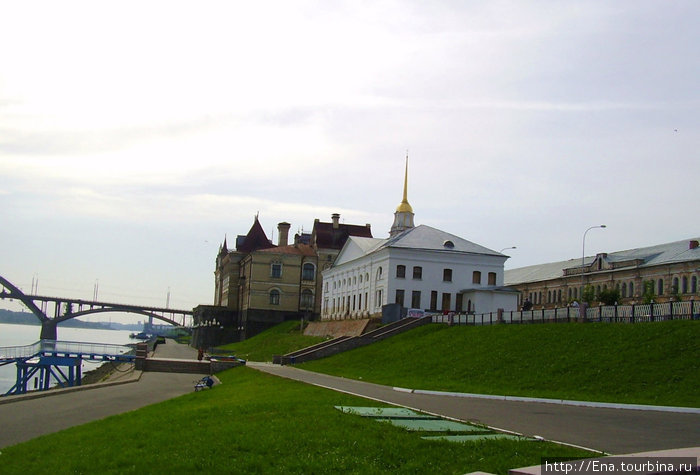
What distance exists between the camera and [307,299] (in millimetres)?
94812

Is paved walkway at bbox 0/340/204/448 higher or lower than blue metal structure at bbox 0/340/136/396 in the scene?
higher

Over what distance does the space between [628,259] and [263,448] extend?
72502mm

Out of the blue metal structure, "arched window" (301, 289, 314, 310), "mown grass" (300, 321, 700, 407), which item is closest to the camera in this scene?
"mown grass" (300, 321, 700, 407)

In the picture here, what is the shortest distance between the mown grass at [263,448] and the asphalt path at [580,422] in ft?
6.13

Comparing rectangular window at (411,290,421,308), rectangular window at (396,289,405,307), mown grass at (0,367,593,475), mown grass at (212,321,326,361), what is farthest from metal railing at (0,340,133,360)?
mown grass at (0,367,593,475)

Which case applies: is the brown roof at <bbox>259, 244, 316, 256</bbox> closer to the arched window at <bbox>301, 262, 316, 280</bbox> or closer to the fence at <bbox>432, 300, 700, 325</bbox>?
the arched window at <bbox>301, 262, 316, 280</bbox>

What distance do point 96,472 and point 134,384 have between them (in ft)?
90.9

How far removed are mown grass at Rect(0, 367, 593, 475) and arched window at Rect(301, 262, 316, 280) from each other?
Result: 74963 mm

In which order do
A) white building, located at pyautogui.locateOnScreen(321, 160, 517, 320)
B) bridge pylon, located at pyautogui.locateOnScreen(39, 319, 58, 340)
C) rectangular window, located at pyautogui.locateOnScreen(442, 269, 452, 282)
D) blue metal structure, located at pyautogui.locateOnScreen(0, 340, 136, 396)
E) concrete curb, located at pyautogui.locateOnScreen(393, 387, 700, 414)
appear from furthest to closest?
bridge pylon, located at pyautogui.locateOnScreen(39, 319, 58, 340) < blue metal structure, located at pyautogui.locateOnScreen(0, 340, 136, 396) < rectangular window, located at pyautogui.locateOnScreen(442, 269, 452, 282) < white building, located at pyautogui.locateOnScreen(321, 160, 517, 320) < concrete curb, located at pyautogui.locateOnScreen(393, 387, 700, 414)

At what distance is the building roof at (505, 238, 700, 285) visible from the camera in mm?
71769

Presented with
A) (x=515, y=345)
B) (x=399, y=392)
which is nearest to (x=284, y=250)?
(x=515, y=345)

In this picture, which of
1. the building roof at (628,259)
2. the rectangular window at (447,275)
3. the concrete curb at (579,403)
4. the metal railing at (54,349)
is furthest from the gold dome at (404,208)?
the concrete curb at (579,403)

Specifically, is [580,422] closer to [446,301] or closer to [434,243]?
[446,301]

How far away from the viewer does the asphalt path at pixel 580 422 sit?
558 inches
